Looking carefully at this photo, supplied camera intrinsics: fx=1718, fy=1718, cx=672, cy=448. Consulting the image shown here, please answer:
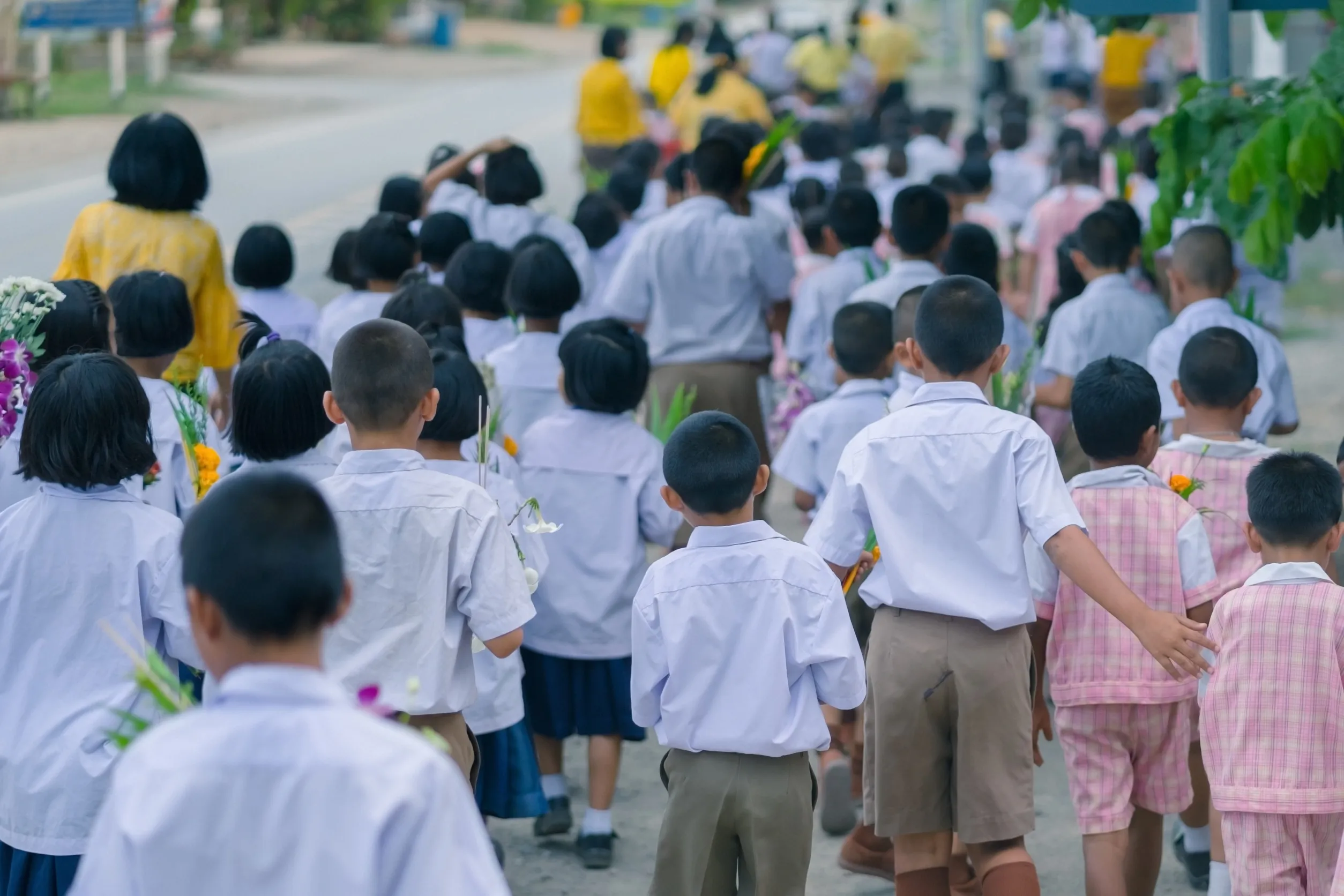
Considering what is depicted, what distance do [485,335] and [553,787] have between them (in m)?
1.74

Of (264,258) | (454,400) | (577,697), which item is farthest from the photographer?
(264,258)

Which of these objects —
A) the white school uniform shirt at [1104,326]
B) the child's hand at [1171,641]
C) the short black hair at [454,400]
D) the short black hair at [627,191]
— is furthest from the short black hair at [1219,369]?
the short black hair at [627,191]

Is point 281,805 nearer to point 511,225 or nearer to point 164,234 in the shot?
point 164,234

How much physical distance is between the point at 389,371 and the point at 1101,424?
161 cm

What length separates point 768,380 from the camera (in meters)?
7.11

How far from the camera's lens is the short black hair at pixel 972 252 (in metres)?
5.96

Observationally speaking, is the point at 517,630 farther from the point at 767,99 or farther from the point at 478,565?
the point at 767,99

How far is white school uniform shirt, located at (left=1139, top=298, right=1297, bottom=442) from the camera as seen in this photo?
5180 mm

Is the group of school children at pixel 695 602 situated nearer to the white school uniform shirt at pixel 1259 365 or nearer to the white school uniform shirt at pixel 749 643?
the white school uniform shirt at pixel 749 643

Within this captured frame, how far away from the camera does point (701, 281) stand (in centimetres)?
655

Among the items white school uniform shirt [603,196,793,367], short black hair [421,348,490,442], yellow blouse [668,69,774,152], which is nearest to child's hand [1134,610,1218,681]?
short black hair [421,348,490,442]

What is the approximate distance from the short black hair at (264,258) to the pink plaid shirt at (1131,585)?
3.26m

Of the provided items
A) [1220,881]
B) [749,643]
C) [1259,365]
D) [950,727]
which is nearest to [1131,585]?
[950,727]

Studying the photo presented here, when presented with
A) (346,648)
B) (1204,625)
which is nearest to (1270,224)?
(1204,625)
